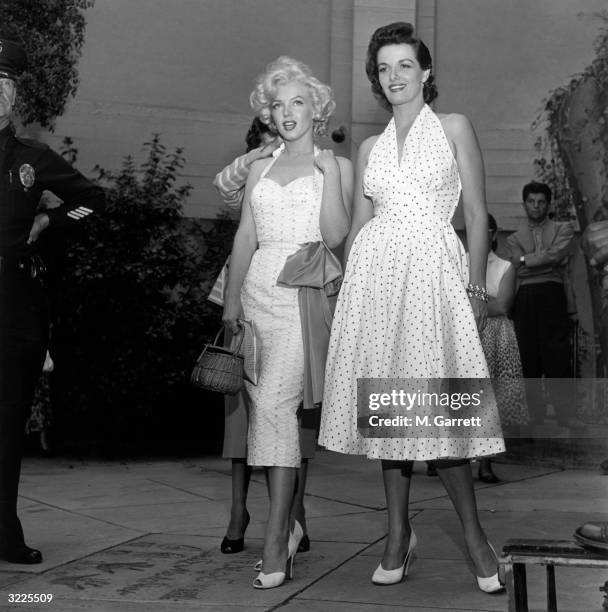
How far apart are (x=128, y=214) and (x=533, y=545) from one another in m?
4.96

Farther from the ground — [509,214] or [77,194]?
[509,214]

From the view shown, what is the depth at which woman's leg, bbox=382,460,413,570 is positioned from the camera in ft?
12.4

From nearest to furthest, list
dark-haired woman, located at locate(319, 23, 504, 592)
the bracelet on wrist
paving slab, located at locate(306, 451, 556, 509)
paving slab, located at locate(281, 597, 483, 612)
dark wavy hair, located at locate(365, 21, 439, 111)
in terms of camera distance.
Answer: paving slab, located at locate(281, 597, 483, 612) < dark-haired woman, located at locate(319, 23, 504, 592) < the bracelet on wrist < dark wavy hair, located at locate(365, 21, 439, 111) < paving slab, located at locate(306, 451, 556, 509)

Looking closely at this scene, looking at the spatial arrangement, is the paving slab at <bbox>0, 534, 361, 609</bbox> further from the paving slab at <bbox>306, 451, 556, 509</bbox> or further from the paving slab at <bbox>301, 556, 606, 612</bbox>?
the paving slab at <bbox>306, 451, 556, 509</bbox>

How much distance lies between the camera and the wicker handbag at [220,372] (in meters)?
3.90

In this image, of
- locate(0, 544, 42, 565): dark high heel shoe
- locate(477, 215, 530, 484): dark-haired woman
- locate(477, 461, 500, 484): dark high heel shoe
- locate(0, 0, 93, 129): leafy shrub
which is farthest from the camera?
locate(0, 0, 93, 129): leafy shrub

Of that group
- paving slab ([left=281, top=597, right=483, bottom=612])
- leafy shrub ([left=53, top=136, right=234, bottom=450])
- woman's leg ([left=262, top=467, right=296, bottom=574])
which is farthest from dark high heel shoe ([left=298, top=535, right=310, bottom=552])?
leafy shrub ([left=53, top=136, right=234, bottom=450])

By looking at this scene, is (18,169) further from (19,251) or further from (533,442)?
(533,442)

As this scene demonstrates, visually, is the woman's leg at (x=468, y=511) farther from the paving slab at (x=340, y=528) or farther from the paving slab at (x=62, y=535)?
the paving slab at (x=62, y=535)

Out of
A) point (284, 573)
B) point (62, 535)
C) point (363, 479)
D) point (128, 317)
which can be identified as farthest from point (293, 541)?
point (128, 317)

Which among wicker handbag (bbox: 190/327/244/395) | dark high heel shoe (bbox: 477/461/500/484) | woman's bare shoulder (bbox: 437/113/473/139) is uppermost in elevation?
woman's bare shoulder (bbox: 437/113/473/139)

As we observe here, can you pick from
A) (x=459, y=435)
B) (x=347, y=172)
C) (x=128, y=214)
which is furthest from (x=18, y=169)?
(x=128, y=214)

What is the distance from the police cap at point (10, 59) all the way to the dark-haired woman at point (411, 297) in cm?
130

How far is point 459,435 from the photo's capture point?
12.0 feet
